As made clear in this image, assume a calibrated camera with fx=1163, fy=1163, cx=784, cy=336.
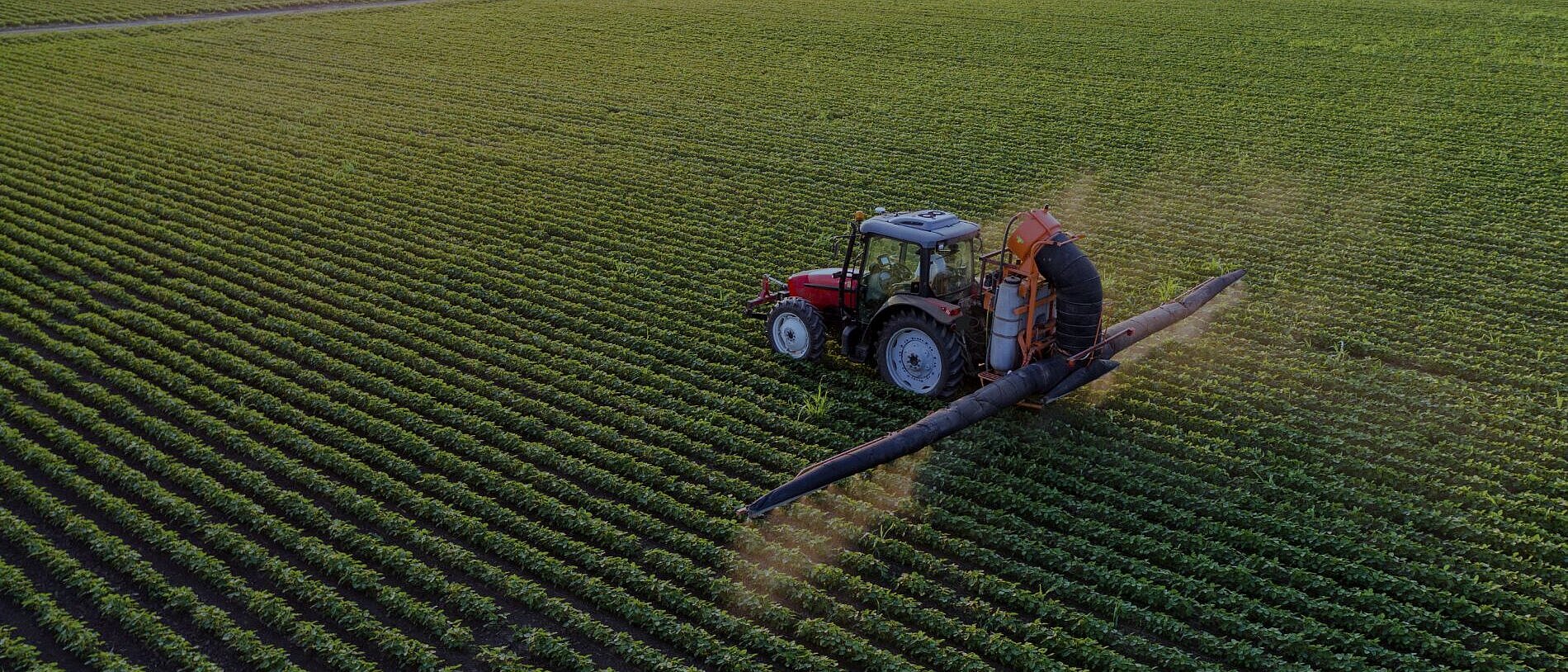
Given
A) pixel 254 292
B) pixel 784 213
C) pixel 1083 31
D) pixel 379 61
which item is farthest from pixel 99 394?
pixel 1083 31

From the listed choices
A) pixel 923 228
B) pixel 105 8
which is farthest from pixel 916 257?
pixel 105 8

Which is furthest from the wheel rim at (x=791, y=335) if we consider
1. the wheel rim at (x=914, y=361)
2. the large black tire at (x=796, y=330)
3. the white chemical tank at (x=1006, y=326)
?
the white chemical tank at (x=1006, y=326)

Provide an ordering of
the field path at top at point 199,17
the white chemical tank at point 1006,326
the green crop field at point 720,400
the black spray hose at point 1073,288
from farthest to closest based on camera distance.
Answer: the field path at top at point 199,17, the white chemical tank at point 1006,326, the black spray hose at point 1073,288, the green crop field at point 720,400

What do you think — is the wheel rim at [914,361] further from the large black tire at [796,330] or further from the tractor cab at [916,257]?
the large black tire at [796,330]

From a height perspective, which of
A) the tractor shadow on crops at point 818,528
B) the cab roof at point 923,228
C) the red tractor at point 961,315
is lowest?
the tractor shadow on crops at point 818,528

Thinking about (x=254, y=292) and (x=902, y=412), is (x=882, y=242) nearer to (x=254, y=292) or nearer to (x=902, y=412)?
(x=902, y=412)

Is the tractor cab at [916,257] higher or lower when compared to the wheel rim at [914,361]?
higher

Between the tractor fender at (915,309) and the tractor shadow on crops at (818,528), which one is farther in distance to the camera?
the tractor fender at (915,309)

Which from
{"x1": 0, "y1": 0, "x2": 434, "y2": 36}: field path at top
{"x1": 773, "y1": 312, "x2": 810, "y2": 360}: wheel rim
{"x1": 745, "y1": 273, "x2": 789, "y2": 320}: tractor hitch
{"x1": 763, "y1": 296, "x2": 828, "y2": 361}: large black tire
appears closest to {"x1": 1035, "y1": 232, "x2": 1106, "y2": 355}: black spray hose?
{"x1": 763, "y1": 296, "x2": 828, "y2": 361}: large black tire
